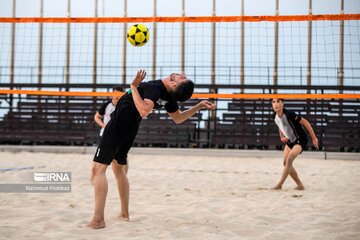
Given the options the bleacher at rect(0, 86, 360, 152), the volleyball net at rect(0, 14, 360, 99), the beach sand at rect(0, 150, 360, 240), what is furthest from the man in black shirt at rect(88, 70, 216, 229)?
the volleyball net at rect(0, 14, 360, 99)

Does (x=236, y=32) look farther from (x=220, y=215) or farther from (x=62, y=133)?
(x=220, y=215)

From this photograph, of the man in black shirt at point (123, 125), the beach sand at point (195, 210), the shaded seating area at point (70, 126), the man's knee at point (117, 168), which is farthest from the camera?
the shaded seating area at point (70, 126)

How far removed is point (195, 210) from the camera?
12.4 feet

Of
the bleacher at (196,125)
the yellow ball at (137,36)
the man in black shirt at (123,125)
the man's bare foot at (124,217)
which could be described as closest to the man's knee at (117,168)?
the man in black shirt at (123,125)

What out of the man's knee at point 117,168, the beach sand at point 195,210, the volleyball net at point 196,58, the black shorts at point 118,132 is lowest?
the beach sand at point 195,210

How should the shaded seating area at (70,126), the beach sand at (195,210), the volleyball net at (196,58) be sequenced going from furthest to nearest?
the volleyball net at (196,58), the shaded seating area at (70,126), the beach sand at (195,210)

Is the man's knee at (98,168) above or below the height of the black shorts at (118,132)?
below

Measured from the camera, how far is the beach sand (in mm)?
2893

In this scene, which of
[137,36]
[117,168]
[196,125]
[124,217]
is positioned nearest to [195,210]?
[124,217]

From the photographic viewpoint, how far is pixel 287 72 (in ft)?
46.8

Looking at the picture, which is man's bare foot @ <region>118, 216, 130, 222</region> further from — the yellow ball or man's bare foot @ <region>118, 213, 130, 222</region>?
the yellow ball

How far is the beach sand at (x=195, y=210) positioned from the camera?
289 cm

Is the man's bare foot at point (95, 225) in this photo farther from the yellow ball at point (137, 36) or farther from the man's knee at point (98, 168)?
the yellow ball at point (137, 36)

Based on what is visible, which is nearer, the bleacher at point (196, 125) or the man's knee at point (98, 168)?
the man's knee at point (98, 168)
